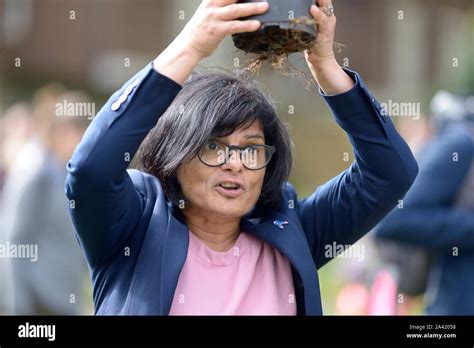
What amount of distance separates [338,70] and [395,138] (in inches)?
10.5

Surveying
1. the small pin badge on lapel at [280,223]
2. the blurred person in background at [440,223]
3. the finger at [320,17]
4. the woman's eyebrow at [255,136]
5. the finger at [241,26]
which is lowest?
the blurred person in background at [440,223]

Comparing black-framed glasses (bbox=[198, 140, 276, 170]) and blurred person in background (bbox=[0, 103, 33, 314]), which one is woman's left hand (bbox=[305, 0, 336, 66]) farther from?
blurred person in background (bbox=[0, 103, 33, 314])

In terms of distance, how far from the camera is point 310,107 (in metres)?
18.4

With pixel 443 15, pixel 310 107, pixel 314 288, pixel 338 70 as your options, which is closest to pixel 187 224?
pixel 314 288

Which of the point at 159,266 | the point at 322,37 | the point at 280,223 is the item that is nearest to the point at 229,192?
the point at 280,223

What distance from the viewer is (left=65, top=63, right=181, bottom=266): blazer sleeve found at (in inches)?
107

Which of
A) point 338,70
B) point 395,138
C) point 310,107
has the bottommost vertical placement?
point 310,107

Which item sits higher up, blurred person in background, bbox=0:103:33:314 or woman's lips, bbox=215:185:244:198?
woman's lips, bbox=215:185:244:198

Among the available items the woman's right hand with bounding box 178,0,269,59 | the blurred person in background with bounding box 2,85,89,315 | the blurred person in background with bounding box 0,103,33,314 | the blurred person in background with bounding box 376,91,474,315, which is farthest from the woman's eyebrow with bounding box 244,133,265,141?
the blurred person in background with bounding box 0,103,33,314

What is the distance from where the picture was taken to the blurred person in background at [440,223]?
492cm

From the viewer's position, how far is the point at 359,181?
3.14m

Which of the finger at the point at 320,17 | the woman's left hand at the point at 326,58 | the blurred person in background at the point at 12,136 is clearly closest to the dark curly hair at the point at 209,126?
the woman's left hand at the point at 326,58

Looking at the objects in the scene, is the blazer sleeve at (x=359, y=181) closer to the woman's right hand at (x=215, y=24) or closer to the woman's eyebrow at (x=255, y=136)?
the woman's eyebrow at (x=255, y=136)
